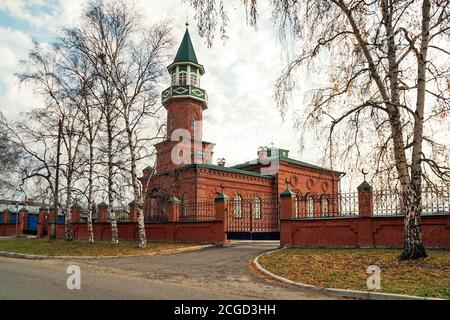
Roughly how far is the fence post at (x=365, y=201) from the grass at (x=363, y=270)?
1.74 m

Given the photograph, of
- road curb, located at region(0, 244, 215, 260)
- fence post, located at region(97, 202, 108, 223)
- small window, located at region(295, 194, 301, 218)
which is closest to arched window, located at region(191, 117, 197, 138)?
fence post, located at region(97, 202, 108, 223)

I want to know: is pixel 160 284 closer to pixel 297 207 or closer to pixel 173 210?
pixel 297 207

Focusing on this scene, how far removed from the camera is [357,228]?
1516 centimetres

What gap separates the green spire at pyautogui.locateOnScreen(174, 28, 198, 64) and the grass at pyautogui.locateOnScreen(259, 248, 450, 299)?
24.5 m

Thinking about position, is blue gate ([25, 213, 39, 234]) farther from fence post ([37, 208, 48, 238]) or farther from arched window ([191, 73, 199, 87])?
arched window ([191, 73, 199, 87])

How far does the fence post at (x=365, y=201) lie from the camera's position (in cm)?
1510

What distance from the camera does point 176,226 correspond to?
21.2 m

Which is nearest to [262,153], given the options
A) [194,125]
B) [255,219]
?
[194,125]

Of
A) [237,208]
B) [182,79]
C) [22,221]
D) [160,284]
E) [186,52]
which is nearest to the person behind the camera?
[160,284]

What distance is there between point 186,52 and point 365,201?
2439cm

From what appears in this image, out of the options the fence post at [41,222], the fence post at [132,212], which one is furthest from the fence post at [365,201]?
the fence post at [41,222]

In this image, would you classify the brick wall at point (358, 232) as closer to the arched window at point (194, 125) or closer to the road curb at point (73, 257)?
the road curb at point (73, 257)
